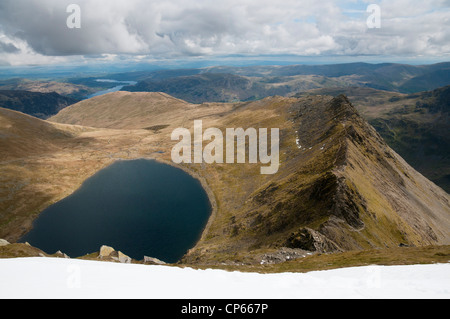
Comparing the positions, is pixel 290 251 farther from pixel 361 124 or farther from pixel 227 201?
pixel 361 124

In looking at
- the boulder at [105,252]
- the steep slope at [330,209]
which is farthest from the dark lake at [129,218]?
the boulder at [105,252]

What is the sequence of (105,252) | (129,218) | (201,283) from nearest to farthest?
(201,283) → (105,252) → (129,218)

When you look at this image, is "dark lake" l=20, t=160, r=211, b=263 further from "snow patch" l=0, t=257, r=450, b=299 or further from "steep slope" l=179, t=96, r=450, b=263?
"snow patch" l=0, t=257, r=450, b=299

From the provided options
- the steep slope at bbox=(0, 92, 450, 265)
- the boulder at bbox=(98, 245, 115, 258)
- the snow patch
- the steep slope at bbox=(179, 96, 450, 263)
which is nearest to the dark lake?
the steep slope at bbox=(0, 92, 450, 265)

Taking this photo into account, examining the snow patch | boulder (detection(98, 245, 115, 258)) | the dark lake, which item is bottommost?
the dark lake

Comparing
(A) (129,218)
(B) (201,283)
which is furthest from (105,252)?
(A) (129,218)

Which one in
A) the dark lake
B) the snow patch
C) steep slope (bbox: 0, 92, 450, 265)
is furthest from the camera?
the dark lake

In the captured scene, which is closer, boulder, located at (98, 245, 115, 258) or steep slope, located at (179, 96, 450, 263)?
boulder, located at (98, 245, 115, 258)

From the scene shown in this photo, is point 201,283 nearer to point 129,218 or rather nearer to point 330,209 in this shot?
point 330,209
